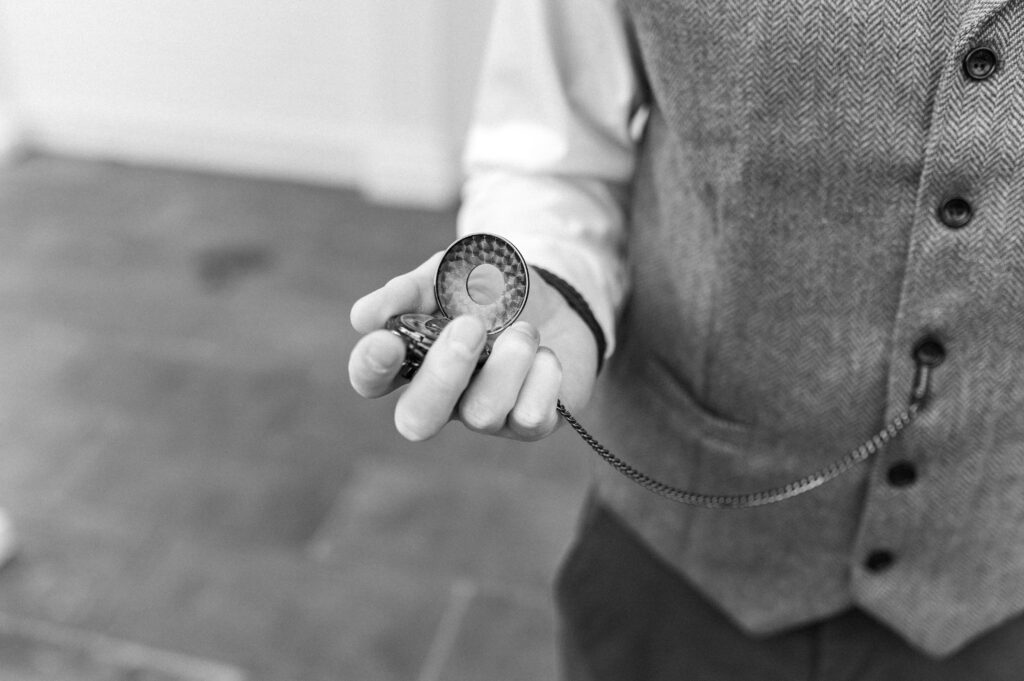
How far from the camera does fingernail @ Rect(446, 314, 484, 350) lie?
0.48 m

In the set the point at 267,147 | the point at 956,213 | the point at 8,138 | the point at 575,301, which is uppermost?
the point at 956,213


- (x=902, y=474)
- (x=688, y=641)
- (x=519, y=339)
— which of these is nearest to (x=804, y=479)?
(x=902, y=474)

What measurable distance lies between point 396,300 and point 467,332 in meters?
0.07

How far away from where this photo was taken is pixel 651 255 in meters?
0.76

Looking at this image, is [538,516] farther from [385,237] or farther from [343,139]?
[343,139]

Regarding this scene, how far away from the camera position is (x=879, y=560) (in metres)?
0.72

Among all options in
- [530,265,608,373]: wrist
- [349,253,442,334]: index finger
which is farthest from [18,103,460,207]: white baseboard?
[349,253,442,334]: index finger

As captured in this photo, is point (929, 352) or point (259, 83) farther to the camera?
point (259, 83)

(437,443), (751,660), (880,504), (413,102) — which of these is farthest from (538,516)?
(413,102)

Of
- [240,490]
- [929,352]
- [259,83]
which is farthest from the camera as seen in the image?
[259,83]

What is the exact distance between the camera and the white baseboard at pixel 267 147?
9.51 ft

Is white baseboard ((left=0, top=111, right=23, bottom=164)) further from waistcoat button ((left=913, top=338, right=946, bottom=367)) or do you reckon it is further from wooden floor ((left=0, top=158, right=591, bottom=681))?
waistcoat button ((left=913, top=338, right=946, bottom=367))

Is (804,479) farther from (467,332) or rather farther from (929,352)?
(467,332)

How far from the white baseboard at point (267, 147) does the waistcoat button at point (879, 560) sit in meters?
2.31
